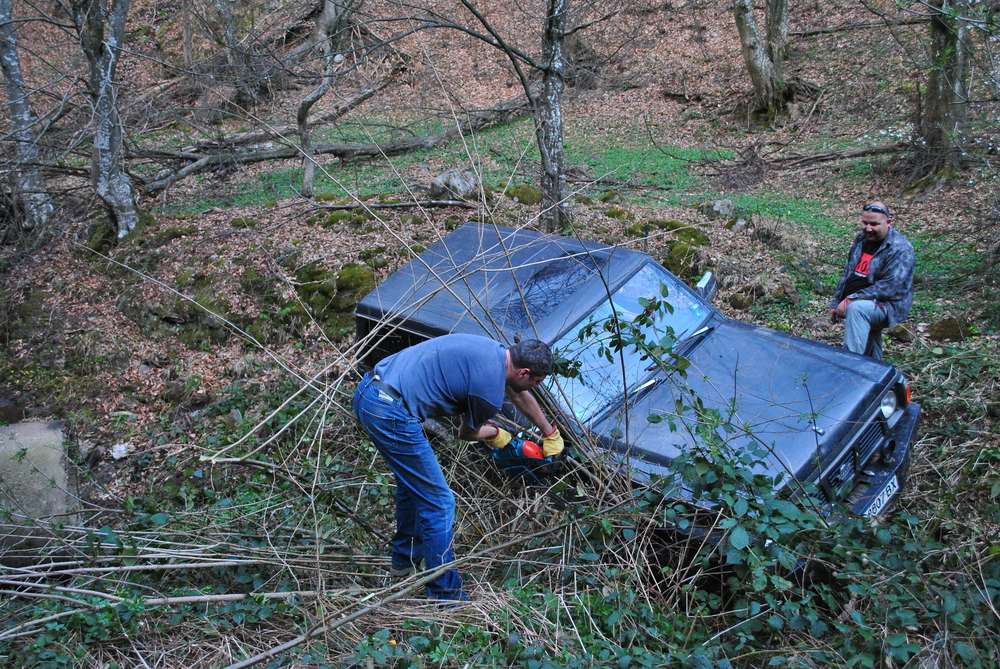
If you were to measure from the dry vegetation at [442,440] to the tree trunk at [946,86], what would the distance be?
43 centimetres

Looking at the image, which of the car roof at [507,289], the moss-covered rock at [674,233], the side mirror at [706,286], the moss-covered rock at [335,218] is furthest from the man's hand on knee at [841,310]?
the moss-covered rock at [335,218]

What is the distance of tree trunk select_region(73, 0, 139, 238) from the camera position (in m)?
8.13

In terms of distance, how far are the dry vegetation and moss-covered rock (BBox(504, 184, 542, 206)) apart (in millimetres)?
208

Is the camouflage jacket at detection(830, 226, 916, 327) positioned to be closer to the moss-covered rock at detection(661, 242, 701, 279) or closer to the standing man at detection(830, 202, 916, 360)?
the standing man at detection(830, 202, 916, 360)

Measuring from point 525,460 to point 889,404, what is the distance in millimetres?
2205

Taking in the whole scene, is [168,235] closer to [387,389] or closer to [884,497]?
[387,389]

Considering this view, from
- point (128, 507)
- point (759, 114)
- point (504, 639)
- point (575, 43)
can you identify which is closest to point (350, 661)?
point (504, 639)

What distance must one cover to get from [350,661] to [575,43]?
14.9 meters

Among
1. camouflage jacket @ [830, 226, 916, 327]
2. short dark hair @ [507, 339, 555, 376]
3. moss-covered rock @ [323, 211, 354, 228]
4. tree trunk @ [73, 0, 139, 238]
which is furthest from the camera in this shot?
moss-covered rock @ [323, 211, 354, 228]

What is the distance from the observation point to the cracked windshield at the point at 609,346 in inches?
153

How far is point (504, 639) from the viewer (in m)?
2.83

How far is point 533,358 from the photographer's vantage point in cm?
325

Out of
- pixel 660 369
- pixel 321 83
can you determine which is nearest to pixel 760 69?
pixel 321 83

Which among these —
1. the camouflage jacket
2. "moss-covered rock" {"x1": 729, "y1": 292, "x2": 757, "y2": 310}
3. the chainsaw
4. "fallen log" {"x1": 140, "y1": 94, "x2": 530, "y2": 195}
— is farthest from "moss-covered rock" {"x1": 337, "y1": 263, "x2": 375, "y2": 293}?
the camouflage jacket
